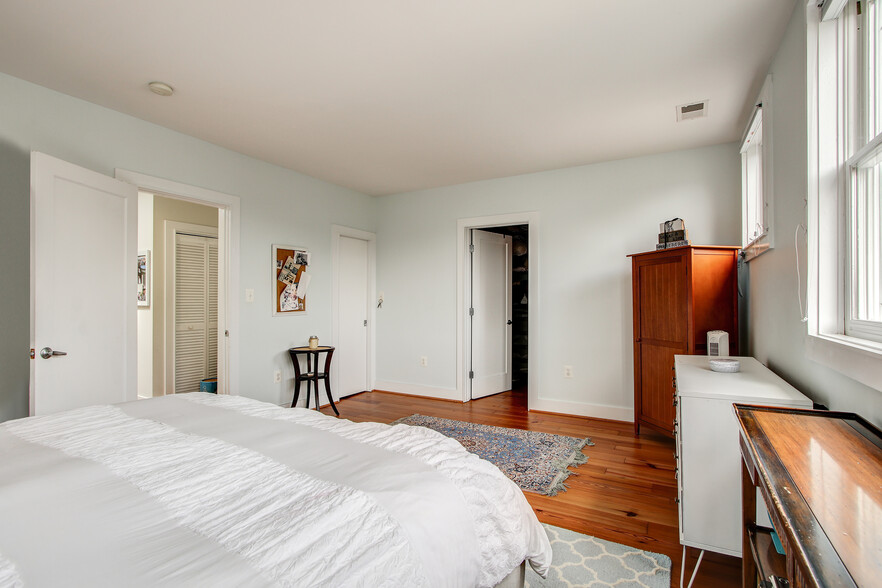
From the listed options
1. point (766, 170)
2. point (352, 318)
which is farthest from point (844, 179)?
point (352, 318)

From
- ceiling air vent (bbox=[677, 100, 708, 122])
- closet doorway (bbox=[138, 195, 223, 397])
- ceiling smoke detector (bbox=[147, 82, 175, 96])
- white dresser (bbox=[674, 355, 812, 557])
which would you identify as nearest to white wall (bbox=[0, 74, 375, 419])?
ceiling smoke detector (bbox=[147, 82, 175, 96])

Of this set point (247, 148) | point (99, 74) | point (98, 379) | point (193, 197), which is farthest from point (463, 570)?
point (247, 148)

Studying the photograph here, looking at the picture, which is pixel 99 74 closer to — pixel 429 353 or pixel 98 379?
pixel 98 379

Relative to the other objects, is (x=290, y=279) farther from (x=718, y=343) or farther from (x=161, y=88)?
(x=718, y=343)

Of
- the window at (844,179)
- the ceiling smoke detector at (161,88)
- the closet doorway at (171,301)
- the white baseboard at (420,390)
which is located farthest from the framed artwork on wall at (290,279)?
the window at (844,179)

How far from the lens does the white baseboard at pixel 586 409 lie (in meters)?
3.97

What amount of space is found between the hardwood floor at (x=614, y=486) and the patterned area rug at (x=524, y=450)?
9 cm

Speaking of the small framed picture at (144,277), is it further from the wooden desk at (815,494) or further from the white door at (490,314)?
the wooden desk at (815,494)

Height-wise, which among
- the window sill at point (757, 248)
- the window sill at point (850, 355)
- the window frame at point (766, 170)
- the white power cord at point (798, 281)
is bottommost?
the window sill at point (850, 355)

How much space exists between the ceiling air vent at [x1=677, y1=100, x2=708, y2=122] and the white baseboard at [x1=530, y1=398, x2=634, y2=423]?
247 centimetres

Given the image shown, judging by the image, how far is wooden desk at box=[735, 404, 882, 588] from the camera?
0.58m

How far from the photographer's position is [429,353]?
503cm

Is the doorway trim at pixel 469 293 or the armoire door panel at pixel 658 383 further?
the doorway trim at pixel 469 293

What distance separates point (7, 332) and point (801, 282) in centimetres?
399
